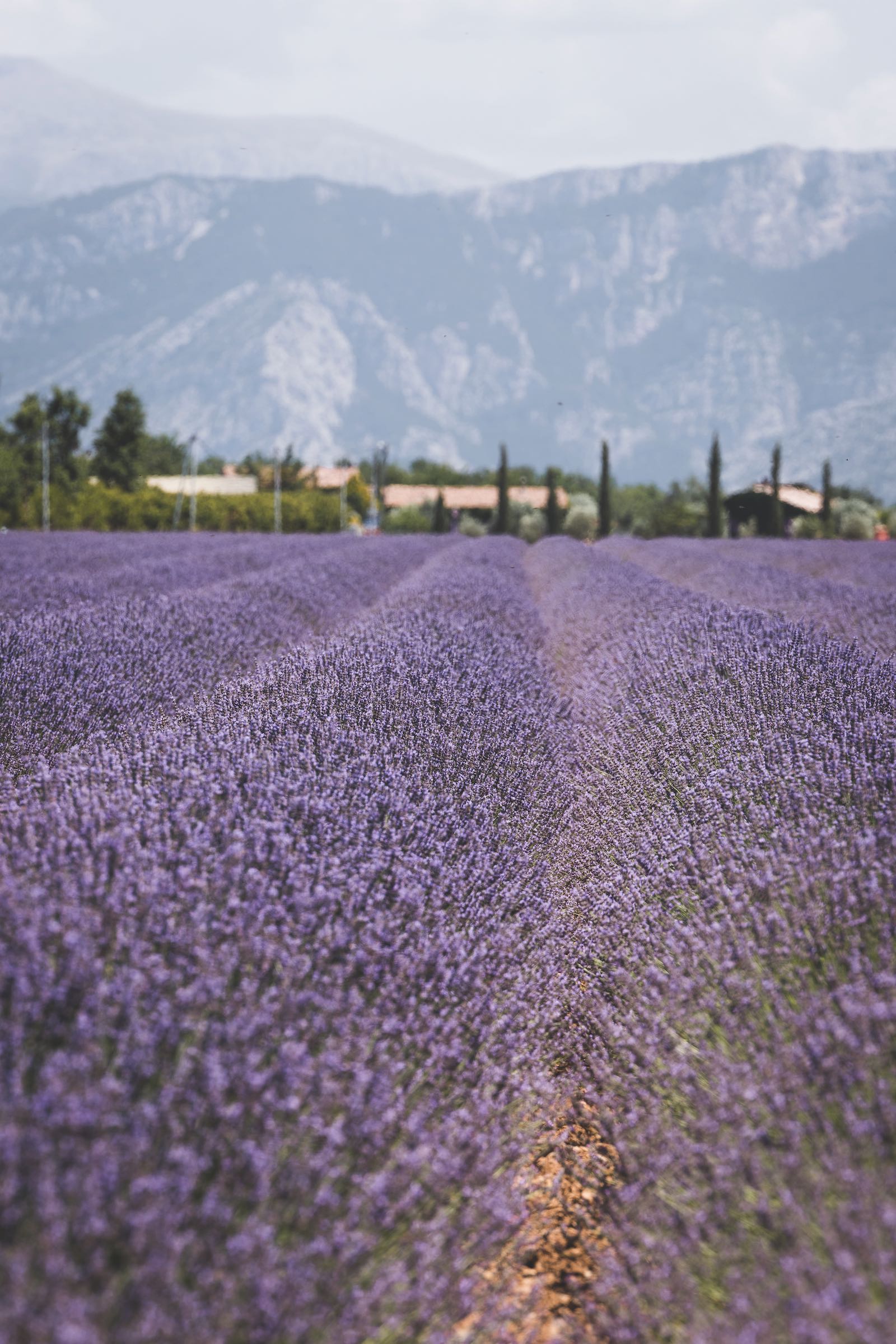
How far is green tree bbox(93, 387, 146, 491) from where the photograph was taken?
43.9 m

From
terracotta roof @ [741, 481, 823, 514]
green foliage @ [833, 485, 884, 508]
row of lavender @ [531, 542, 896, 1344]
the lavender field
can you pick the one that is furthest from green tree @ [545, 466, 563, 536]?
the lavender field

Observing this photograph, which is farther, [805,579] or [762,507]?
[762,507]

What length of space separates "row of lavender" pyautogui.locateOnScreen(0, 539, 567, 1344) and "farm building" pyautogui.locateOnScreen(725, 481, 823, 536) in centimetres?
3509

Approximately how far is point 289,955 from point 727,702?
1.74 m

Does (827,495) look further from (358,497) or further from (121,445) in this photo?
(358,497)

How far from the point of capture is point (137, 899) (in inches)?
54.6

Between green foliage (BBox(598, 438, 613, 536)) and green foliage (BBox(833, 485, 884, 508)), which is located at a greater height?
green foliage (BBox(833, 485, 884, 508))

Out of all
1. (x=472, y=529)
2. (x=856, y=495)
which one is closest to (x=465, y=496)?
(x=856, y=495)

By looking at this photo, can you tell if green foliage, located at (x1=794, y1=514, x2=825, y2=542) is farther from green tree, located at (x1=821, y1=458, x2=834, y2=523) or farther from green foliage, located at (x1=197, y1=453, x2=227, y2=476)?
green foliage, located at (x1=197, y1=453, x2=227, y2=476)

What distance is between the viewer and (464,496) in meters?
65.1

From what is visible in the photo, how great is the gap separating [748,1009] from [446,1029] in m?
0.46

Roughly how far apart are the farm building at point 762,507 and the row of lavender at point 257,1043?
3509cm

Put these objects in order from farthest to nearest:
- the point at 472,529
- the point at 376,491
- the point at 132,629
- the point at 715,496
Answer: the point at 376,491 → the point at 472,529 → the point at 715,496 → the point at 132,629

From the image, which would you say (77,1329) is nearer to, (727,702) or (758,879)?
(758,879)
